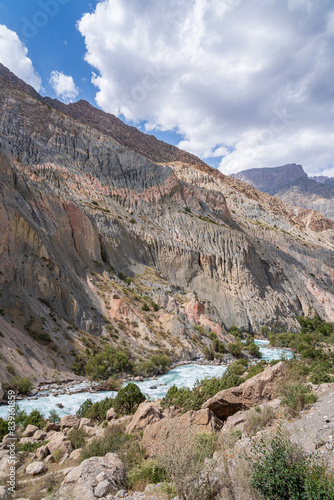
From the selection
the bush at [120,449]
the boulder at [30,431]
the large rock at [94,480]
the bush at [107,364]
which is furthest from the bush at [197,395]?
the bush at [107,364]

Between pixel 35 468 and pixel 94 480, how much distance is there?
3.00 m

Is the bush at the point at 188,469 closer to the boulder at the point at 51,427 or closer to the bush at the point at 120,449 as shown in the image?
the bush at the point at 120,449

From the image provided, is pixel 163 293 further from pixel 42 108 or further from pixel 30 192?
pixel 42 108

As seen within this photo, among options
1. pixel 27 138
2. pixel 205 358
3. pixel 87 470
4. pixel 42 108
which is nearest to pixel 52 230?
pixel 205 358

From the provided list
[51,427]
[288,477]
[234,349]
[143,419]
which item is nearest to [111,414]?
[51,427]

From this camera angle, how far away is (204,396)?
482 inches

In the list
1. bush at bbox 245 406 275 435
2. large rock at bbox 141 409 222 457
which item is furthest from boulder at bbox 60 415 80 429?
bush at bbox 245 406 275 435

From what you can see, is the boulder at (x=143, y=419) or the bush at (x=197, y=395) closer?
the boulder at (x=143, y=419)

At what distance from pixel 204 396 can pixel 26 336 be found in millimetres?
15188

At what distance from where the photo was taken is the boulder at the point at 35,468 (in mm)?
8203

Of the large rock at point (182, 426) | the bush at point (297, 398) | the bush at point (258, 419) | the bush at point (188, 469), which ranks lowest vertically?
the large rock at point (182, 426)

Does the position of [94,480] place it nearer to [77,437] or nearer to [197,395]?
[77,437]

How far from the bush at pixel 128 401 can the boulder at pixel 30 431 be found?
361cm

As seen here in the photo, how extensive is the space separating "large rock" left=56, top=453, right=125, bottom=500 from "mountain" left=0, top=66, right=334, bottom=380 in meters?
13.0
